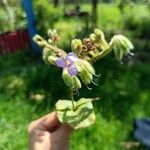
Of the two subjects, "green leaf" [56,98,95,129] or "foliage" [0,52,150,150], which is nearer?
"green leaf" [56,98,95,129]

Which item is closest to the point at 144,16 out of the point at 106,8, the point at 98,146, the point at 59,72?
the point at 106,8

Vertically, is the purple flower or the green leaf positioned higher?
the purple flower

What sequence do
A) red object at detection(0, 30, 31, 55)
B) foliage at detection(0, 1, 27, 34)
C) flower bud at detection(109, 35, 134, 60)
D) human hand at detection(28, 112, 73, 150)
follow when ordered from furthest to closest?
foliage at detection(0, 1, 27, 34), red object at detection(0, 30, 31, 55), flower bud at detection(109, 35, 134, 60), human hand at detection(28, 112, 73, 150)

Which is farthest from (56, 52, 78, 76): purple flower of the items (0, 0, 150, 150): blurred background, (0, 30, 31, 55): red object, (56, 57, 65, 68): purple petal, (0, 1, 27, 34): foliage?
(0, 1, 27, 34): foliage

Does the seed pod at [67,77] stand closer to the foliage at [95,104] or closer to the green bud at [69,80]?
the green bud at [69,80]

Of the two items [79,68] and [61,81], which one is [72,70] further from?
[61,81]

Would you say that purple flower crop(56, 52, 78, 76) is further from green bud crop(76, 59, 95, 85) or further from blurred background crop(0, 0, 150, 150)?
blurred background crop(0, 0, 150, 150)

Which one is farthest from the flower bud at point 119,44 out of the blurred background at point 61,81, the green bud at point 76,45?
the blurred background at point 61,81

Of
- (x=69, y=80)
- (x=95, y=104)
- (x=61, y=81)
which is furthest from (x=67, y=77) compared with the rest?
(x=61, y=81)
